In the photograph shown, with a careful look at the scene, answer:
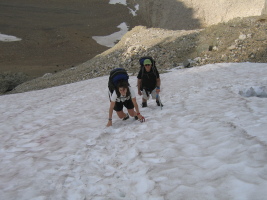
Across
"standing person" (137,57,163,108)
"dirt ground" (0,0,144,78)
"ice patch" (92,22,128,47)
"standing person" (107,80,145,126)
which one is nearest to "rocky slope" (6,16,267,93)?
"standing person" (137,57,163,108)

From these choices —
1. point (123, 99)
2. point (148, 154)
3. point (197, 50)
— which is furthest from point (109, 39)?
point (148, 154)

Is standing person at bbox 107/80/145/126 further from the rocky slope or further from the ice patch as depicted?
the ice patch

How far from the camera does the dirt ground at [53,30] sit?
41031mm

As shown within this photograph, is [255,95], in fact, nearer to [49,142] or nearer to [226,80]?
[226,80]

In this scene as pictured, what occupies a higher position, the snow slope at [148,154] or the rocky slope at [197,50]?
the rocky slope at [197,50]

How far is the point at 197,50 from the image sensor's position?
19.5m

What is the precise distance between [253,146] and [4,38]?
187 ft

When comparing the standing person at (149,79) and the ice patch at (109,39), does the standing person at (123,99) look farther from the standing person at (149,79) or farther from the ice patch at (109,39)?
the ice patch at (109,39)

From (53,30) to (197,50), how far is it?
45.6 meters

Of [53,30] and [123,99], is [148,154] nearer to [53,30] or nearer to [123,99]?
[123,99]

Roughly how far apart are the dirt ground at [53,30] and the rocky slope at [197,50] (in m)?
14.9

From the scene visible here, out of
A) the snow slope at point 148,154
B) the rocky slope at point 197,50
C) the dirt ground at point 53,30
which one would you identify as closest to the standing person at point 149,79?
the snow slope at point 148,154

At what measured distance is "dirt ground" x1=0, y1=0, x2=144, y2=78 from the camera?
1615 inches

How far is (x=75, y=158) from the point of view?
4.99 m
